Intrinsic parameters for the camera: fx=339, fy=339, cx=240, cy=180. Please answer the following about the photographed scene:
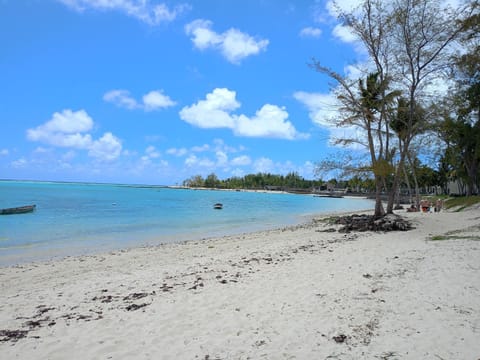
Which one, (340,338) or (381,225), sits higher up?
(381,225)

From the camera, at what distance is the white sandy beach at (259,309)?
4.18 m

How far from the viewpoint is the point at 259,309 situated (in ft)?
18.2

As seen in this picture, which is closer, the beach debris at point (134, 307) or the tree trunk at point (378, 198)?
the beach debris at point (134, 307)

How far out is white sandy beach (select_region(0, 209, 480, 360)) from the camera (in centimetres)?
418

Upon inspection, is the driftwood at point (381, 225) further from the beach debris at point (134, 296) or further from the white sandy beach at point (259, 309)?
the beach debris at point (134, 296)

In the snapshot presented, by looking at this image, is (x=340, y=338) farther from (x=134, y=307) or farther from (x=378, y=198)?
(x=378, y=198)

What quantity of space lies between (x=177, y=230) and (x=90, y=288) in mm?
16065

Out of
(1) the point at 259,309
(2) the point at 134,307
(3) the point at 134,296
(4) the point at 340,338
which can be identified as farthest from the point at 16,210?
(4) the point at 340,338

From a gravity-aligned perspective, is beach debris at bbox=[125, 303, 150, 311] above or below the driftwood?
below

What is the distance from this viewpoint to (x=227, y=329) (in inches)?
189

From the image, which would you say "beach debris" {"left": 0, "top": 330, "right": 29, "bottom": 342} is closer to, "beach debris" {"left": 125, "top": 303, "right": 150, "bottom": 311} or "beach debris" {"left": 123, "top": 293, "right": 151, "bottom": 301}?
Answer: "beach debris" {"left": 125, "top": 303, "right": 150, "bottom": 311}

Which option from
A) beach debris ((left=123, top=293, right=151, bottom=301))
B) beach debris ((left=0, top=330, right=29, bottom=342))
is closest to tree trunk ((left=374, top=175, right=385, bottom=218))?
beach debris ((left=123, top=293, right=151, bottom=301))

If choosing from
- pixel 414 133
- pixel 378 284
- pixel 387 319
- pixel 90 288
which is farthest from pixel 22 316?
pixel 414 133

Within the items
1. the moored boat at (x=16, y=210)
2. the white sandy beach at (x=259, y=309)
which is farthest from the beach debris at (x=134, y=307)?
the moored boat at (x=16, y=210)
